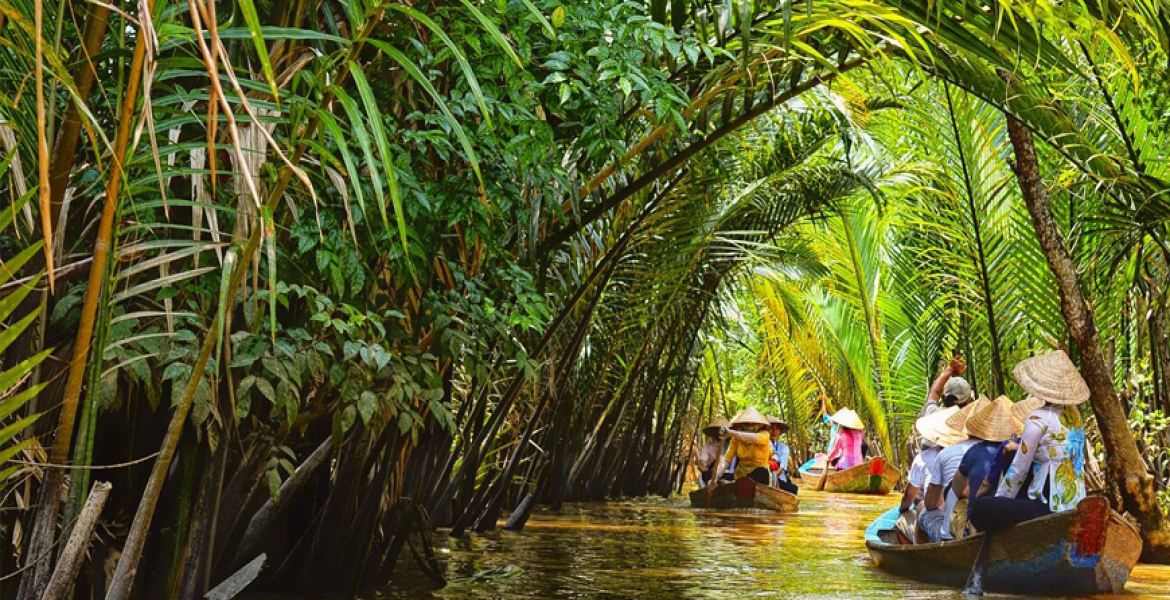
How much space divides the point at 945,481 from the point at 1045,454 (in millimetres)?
1310

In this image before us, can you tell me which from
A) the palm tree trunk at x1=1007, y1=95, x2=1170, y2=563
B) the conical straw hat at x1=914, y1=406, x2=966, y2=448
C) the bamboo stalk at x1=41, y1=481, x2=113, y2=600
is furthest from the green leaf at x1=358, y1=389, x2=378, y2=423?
the palm tree trunk at x1=1007, y1=95, x2=1170, y2=563

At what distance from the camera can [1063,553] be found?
7.66 m

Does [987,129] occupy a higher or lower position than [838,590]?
higher

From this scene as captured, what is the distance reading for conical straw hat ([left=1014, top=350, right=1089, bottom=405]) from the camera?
751 cm

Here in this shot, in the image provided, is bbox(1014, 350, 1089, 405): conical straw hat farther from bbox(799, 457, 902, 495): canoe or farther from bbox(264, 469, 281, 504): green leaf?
bbox(799, 457, 902, 495): canoe

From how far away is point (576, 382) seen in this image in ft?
39.4

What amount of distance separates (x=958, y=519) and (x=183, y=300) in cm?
618

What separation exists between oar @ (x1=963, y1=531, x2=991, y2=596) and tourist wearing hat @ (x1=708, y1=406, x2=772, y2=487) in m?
9.76

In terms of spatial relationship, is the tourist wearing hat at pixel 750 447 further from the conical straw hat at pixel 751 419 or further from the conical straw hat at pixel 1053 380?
the conical straw hat at pixel 1053 380

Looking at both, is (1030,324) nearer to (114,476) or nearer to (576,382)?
(576,382)

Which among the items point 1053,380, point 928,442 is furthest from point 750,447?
point 1053,380

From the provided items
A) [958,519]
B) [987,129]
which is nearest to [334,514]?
[958,519]

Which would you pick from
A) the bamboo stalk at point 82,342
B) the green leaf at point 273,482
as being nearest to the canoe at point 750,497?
the green leaf at point 273,482

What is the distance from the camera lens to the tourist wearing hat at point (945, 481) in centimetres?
855
